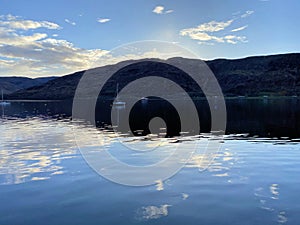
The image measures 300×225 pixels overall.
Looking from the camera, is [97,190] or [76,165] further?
[76,165]

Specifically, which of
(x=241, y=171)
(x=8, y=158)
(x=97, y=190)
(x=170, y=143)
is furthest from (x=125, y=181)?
(x=170, y=143)

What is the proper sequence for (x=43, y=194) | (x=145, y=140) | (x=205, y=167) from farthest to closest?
(x=145, y=140) → (x=205, y=167) → (x=43, y=194)

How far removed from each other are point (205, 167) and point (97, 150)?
13286mm

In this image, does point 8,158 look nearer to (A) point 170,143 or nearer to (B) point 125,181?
(B) point 125,181

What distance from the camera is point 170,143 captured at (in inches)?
1522

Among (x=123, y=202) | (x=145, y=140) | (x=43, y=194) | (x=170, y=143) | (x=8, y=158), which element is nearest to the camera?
(x=123, y=202)

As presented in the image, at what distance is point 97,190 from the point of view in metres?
19.2

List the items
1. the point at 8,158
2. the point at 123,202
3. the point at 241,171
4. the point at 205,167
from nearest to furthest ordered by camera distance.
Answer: the point at 123,202, the point at 241,171, the point at 205,167, the point at 8,158

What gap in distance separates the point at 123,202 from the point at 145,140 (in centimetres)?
2513

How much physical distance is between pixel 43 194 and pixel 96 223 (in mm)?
Answer: 5841

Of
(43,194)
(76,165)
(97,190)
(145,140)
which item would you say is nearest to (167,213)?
(97,190)

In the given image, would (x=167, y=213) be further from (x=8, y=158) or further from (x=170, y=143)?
(x=170, y=143)

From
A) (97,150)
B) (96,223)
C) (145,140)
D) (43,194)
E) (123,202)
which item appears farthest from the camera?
(145,140)

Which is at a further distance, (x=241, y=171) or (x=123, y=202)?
(x=241, y=171)
